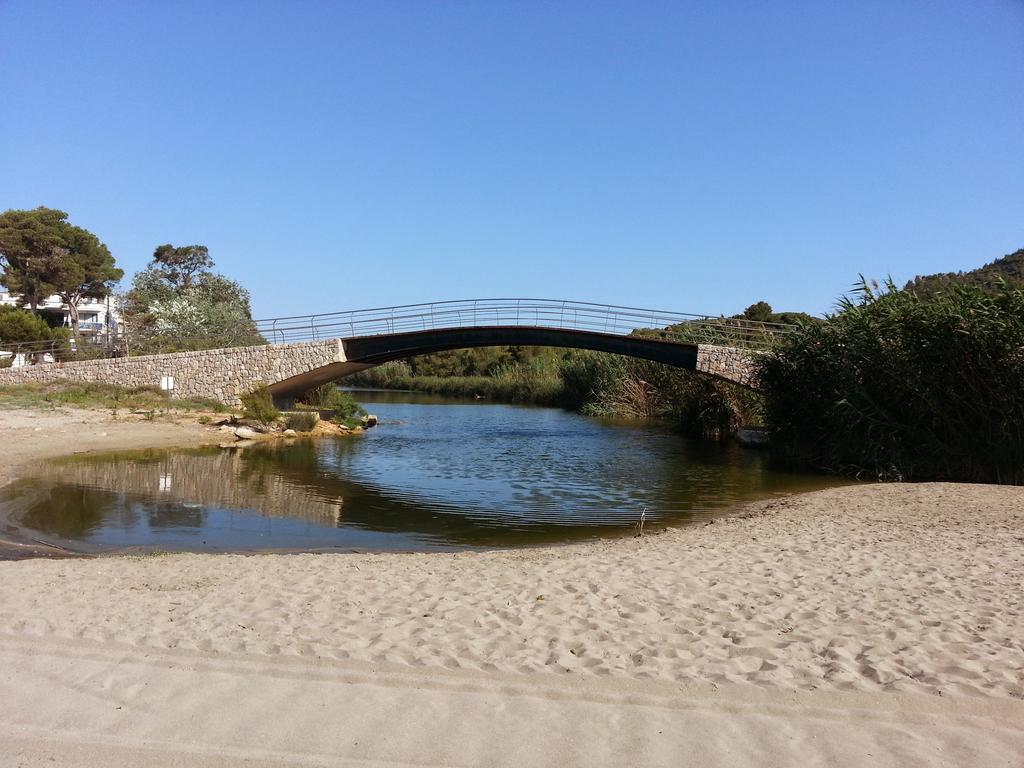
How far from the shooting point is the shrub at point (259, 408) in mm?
29141

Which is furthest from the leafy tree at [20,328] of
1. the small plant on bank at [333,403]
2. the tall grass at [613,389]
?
the tall grass at [613,389]

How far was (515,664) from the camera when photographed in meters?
5.28

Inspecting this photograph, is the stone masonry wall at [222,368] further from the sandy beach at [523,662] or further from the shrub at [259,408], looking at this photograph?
the sandy beach at [523,662]

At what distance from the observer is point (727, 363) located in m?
27.8

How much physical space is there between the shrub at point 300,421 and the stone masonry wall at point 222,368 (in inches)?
105

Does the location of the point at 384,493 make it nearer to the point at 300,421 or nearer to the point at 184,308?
the point at 300,421

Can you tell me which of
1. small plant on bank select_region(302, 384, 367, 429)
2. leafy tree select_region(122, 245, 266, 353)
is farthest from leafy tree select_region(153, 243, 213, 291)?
small plant on bank select_region(302, 384, 367, 429)

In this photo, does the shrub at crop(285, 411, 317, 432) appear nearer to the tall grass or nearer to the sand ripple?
the tall grass

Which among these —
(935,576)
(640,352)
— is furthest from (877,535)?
(640,352)

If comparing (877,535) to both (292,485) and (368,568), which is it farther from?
(292,485)

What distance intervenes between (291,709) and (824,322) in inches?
801

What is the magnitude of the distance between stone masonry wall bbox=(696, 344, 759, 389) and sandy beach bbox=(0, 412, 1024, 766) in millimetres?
19105

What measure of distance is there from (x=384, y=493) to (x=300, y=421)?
15.0m

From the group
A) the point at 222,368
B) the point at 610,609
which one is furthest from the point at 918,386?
the point at 222,368
